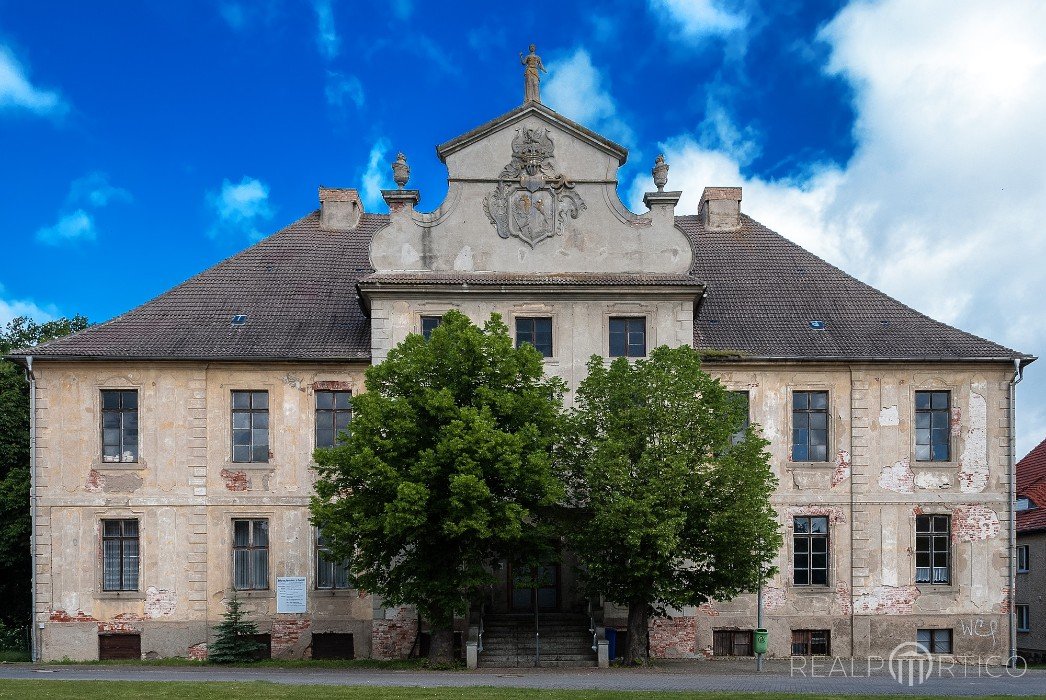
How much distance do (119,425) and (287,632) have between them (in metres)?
6.76

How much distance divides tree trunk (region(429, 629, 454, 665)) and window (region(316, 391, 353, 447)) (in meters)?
6.43

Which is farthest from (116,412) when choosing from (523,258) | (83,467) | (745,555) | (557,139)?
(745,555)

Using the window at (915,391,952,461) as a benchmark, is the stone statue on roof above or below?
above

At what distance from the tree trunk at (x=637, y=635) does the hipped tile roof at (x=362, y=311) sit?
7401 mm

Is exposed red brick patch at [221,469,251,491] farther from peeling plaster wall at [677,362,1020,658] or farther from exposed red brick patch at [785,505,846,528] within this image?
exposed red brick patch at [785,505,846,528]

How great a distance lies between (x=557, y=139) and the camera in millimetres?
26406

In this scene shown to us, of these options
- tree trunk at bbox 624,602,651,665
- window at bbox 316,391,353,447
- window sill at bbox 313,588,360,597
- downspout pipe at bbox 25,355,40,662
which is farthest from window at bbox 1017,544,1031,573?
downspout pipe at bbox 25,355,40,662

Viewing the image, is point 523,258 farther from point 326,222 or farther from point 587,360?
point 326,222

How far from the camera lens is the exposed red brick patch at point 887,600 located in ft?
88.0

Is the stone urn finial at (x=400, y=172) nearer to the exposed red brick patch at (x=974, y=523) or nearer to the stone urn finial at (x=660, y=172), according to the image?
the stone urn finial at (x=660, y=172)

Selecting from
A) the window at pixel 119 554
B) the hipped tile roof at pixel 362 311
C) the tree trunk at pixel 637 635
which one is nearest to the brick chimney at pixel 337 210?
the hipped tile roof at pixel 362 311

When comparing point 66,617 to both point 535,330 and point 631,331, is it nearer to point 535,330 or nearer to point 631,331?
point 535,330

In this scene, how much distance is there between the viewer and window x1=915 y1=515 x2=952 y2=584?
2709 centimetres

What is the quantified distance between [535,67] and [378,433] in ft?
35.6
